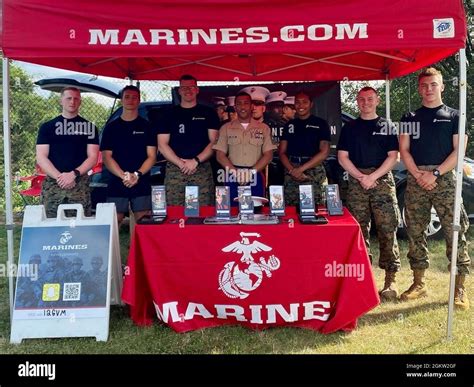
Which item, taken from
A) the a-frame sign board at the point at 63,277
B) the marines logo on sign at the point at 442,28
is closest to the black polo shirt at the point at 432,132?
the marines logo on sign at the point at 442,28

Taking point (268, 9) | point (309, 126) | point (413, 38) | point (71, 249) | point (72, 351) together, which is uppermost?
point (268, 9)

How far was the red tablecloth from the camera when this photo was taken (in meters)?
3.06

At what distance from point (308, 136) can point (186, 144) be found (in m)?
1.23

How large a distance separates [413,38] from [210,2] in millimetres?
1269

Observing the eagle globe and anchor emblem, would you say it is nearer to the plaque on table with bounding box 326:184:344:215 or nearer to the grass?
the grass

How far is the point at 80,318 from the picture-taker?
3.08m

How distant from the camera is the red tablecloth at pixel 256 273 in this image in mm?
3057

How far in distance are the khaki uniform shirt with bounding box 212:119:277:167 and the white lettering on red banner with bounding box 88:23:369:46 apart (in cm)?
134

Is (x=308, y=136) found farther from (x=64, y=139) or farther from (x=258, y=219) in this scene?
(x=64, y=139)

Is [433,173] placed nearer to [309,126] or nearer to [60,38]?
[309,126]

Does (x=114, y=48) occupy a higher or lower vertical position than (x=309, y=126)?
higher

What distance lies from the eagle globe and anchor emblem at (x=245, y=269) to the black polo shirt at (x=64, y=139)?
1.56m

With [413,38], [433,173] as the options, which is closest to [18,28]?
[413,38]

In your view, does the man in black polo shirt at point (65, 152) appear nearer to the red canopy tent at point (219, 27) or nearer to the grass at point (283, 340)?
the red canopy tent at point (219, 27)
